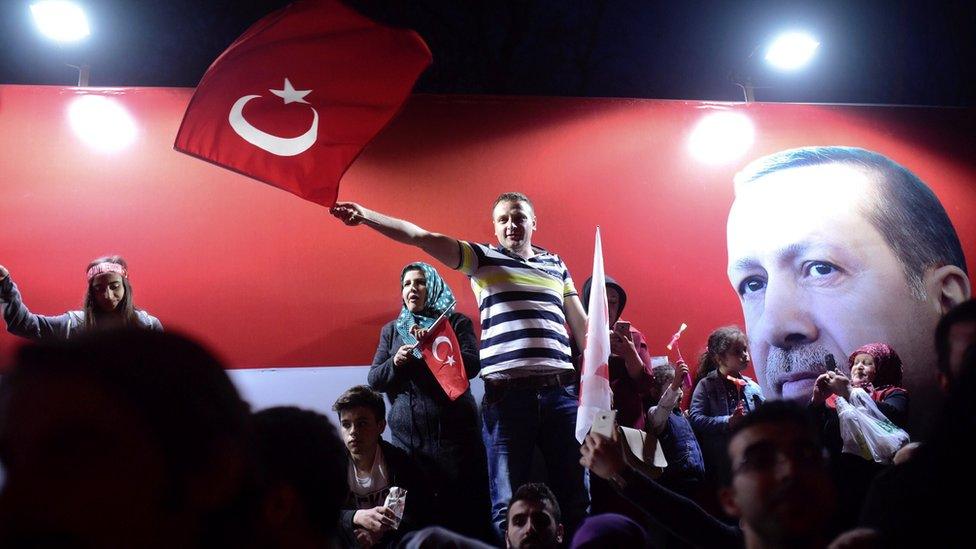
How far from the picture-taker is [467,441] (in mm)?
3775

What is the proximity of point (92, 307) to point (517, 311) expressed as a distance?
2.21 metres

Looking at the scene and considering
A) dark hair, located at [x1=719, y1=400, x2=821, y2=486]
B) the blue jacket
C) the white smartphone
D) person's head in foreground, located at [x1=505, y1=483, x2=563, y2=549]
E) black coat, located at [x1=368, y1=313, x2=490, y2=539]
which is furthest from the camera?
the blue jacket

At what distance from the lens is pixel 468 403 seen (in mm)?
3852

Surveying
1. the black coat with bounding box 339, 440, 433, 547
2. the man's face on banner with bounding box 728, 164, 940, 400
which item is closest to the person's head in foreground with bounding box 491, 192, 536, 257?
the black coat with bounding box 339, 440, 433, 547

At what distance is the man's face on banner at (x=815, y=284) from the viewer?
494 cm

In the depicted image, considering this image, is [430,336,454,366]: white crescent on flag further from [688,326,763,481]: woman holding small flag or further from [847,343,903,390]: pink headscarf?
[847,343,903,390]: pink headscarf

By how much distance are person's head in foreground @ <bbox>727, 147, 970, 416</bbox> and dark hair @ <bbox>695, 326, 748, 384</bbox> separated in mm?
702

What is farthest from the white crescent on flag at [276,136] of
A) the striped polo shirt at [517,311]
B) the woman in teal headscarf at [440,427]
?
the woman in teal headscarf at [440,427]

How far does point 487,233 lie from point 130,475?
419 cm

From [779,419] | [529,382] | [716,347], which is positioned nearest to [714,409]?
[716,347]

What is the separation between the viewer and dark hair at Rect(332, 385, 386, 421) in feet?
11.6

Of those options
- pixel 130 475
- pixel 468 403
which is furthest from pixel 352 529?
pixel 130 475

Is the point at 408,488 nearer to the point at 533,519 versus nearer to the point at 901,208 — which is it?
the point at 533,519

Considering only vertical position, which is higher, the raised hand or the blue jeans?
the raised hand
